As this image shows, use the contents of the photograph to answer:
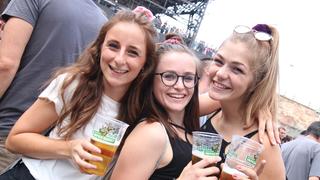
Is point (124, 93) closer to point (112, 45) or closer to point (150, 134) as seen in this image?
point (112, 45)

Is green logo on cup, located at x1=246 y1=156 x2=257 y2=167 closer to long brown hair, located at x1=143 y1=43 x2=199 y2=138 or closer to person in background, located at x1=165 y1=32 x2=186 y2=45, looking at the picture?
long brown hair, located at x1=143 y1=43 x2=199 y2=138

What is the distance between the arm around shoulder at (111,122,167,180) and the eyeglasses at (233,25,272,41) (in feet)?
2.69

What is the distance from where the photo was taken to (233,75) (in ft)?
6.64

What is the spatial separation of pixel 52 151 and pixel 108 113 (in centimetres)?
33

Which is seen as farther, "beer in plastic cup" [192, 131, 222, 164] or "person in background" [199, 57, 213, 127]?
"person in background" [199, 57, 213, 127]

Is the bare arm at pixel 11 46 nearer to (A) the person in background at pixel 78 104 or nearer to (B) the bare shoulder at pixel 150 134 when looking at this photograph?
(A) the person in background at pixel 78 104

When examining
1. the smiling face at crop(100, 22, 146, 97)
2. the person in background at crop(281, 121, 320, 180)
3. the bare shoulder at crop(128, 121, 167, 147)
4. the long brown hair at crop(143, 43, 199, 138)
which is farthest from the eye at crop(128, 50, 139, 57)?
the person in background at crop(281, 121, 320, 180)

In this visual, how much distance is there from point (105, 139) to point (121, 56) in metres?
0.47

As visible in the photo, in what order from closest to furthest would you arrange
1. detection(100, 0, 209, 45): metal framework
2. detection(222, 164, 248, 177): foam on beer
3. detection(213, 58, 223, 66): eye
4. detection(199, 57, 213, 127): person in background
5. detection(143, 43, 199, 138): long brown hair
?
detection(222, 164, 248, 177): foam on beer
detection(143, 43, 199, 138): long brown hair
detection(213, 58, 223, 66): eye
detection(199, 57, 213, 127): person in background
detection(100, 0, 209, 45): metal framework

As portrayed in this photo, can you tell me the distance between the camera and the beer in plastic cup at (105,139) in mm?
1590

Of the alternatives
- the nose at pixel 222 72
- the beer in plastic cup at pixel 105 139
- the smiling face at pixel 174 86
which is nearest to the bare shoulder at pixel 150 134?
the beer in plastic cup at pixel 105 139

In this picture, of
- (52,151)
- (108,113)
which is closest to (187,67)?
(108,113)

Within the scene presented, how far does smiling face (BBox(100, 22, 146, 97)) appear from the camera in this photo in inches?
75.0

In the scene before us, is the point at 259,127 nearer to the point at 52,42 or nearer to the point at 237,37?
the point at 237,37
